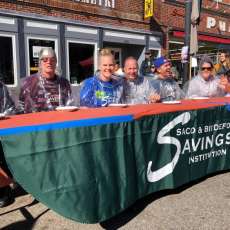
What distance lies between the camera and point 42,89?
391cm

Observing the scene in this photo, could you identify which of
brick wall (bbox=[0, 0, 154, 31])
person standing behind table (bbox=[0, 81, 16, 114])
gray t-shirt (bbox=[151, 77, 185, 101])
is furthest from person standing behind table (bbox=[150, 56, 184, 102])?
brick wall (bbox=[0, 0, 154, 31])

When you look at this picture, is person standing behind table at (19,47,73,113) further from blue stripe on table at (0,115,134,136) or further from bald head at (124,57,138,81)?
blue stripe on table at (0,115,134,136)

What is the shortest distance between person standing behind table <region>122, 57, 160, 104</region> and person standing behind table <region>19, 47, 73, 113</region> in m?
0.95

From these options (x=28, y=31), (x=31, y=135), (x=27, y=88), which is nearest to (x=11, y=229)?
(x=31, y=135)

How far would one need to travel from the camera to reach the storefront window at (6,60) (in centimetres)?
923

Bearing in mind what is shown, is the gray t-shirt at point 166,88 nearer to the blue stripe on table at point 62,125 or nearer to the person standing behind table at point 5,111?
the blue stripe on table at point 62,125

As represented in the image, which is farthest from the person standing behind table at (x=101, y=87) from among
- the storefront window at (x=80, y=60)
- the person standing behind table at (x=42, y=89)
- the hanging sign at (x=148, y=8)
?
the hanging sign at (x=148, y=8)

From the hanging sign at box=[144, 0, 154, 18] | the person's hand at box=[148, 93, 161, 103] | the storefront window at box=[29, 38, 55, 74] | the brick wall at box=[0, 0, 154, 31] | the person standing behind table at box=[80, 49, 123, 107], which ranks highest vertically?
the hanging sign at box=[144, 0, 154, 18]

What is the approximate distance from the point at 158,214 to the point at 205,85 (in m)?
2.71

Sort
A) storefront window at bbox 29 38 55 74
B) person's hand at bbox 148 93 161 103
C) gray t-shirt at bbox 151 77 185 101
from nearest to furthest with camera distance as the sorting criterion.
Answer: person's hand at bbox 148 93 161 103
gray t-shirt at bbox 151 77 185 101
storefront window at bbox 29 38 55 74

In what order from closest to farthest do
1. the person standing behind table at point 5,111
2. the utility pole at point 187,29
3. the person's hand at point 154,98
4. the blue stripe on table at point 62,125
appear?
the blue stripe on table at point 62,125
the person standing behind table at point 5,111
the person's hand at point 154,98
the utility pole at point 187,29

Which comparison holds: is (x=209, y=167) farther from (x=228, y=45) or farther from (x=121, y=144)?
(x=228, y=45)

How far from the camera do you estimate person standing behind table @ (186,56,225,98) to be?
542 centimetres

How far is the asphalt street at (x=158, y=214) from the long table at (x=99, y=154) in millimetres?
161
